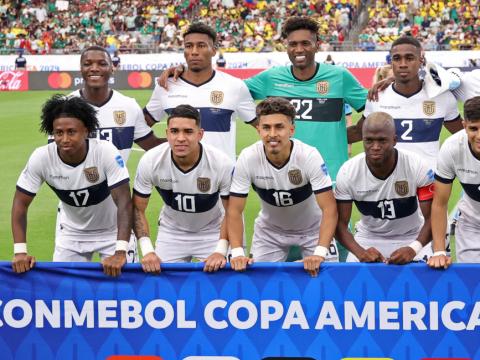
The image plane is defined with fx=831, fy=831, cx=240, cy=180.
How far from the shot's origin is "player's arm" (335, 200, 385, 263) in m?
5.90

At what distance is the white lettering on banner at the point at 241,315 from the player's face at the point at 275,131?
1.23 meters

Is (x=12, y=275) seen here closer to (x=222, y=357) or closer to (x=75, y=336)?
(x=75, y=336)

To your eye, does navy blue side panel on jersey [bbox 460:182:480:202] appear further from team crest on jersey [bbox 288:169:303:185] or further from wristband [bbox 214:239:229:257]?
wristband [bbox 214:239:229:257]

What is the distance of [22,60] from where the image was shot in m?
32.6

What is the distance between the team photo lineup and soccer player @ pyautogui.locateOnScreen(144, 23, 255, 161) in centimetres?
1

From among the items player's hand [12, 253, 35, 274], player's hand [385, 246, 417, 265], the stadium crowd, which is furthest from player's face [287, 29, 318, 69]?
the stadium crowd

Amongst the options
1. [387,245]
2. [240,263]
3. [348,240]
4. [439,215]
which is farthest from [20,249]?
[439,215]

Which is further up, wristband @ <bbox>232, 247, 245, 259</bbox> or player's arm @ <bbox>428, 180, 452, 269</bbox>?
→ player's arm @ <bbox>428, 180, 452, 269</bbox>

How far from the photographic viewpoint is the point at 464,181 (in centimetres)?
632

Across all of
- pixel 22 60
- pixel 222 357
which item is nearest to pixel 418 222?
pixel 222 357

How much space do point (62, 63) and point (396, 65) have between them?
2728 cm

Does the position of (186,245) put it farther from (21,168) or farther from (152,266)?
(21,168)

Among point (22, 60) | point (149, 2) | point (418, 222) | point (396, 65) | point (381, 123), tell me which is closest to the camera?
point (381, 123)

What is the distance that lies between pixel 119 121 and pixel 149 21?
33920 millimetres
